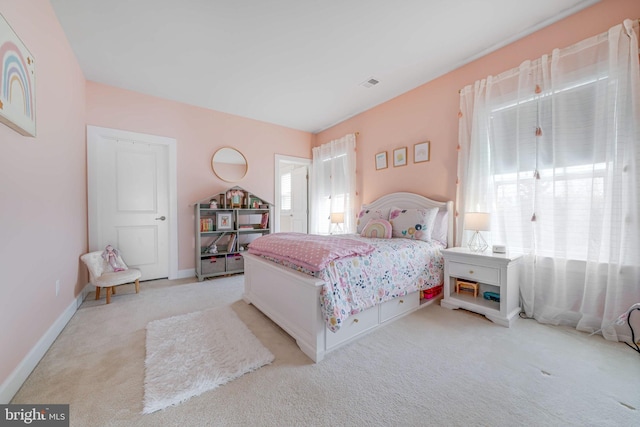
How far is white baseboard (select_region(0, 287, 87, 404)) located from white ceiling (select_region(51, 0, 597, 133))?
8.87ft

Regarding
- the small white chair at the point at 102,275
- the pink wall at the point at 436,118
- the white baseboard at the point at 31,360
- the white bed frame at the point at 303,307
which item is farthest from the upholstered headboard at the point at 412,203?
the white baseboard at the point at 31,360

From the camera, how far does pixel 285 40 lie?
7.88 ft

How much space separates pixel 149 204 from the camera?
361 cm

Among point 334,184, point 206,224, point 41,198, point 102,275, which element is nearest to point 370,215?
point 334,184

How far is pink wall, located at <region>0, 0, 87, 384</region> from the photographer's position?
4.56 feet

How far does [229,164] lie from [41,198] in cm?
256

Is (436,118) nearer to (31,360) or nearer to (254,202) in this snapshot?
(254,202)

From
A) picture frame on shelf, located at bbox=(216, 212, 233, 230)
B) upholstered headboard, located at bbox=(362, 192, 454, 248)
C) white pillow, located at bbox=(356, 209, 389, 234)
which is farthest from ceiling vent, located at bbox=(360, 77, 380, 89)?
picture frame on shelf, located at bbox=(216, 212, 233, 230)

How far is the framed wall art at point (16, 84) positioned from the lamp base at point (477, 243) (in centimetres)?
375

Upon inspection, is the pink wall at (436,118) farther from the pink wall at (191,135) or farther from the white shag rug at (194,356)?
the white shag rug at (194,356)

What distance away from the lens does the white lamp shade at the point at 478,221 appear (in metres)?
2.41

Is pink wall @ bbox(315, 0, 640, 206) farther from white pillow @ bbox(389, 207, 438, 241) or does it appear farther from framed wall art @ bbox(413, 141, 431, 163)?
white pillow @ bbox(389, 207, 438, 241)

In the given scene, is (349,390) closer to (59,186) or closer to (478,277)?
(478,277)

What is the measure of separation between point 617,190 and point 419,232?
1.56m
